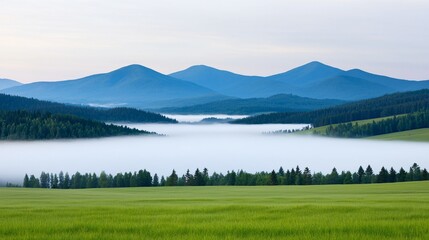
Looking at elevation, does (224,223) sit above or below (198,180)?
below

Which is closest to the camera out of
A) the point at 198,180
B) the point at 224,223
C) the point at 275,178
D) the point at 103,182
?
the point at 224,223

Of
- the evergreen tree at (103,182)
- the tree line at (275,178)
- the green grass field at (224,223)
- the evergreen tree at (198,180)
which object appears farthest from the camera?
the evergreen tree at (103,182)

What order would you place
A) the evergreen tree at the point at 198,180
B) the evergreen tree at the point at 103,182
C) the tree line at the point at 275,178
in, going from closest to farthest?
the tree line at the point at 275,178 < the evergreen tree at the point at 198,180 < the evergreen tree at the point at 103,182

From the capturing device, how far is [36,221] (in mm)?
18188

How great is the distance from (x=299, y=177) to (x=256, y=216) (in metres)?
68.5

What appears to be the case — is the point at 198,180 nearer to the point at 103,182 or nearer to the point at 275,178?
the point at 275,178

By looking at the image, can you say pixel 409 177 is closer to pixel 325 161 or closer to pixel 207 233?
pixel 207 233

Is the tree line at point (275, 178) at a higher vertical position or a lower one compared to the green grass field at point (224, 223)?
higher

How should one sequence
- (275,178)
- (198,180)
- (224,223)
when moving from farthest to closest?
(198,180)
(275,178)
(224,223)

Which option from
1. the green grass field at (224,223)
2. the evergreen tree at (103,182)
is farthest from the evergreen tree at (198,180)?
the green grass field at (224,223)

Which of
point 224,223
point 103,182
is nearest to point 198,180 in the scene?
point 103,182

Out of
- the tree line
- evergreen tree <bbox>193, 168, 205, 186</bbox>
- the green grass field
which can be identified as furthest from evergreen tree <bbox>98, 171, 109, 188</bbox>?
the green grass field

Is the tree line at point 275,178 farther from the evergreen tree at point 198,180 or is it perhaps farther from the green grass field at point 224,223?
the green grass field at point 224,223

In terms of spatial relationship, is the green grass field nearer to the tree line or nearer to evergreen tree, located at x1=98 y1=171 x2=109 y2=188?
the tree line
